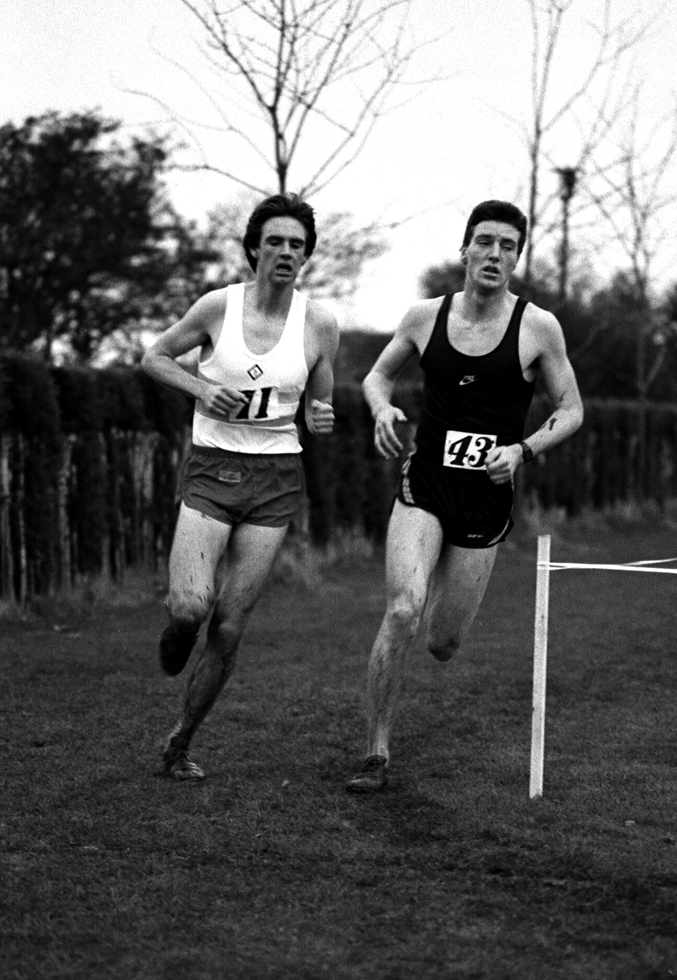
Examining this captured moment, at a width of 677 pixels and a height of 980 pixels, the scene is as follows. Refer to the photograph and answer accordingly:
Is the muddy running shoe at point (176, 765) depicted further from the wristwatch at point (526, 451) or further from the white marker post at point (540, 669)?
the wristwatch at point (526, 451)

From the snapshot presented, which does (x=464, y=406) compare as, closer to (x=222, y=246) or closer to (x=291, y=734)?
(x=291, y=734)

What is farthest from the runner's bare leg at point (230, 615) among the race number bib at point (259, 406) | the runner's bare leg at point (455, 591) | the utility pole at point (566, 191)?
the utility pole at point (566, 191)

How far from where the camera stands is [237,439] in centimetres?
575

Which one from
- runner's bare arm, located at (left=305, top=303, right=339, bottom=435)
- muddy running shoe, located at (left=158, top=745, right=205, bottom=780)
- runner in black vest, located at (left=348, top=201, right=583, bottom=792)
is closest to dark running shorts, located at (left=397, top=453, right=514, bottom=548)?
runner in black vest, located at (left=348, top=201, right=583, bottom=792)

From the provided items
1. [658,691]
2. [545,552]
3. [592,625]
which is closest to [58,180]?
[592,625]

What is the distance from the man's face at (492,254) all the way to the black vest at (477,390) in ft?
0.55

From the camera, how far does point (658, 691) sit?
799 centimetres

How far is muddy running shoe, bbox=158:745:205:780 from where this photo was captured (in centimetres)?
569

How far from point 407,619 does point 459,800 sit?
0.71 m

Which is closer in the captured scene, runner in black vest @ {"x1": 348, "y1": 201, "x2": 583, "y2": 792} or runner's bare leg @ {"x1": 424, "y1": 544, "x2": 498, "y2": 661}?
runner in black vest @ {"x1": 348, "y1": 201, "x2": 583, "y2": 792}

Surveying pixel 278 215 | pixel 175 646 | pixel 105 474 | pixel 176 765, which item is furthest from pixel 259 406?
pixel 105 474

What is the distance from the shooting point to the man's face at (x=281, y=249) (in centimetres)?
574

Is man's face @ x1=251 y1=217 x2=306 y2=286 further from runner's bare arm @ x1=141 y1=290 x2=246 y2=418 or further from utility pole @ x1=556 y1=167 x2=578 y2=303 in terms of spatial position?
utility pole @ x1=556 y1=167 x2=578 y2=303

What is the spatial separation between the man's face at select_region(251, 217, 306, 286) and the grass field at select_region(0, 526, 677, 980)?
6.49 ft
